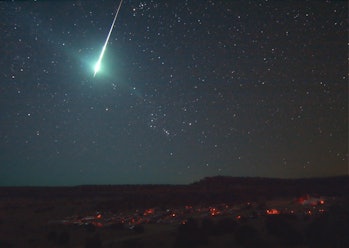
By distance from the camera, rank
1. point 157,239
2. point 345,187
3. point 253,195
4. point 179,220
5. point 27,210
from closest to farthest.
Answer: point 157,239 < point 179,220 < point 27,210 < point 253,195 < point 345,187

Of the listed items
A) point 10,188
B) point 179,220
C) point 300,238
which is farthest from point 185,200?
point 10,188

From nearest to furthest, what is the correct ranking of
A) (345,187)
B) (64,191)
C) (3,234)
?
(3,234) → (345,187) → (64,191)

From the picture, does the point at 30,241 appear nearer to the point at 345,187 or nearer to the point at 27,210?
the point at 27,210

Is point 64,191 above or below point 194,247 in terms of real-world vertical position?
above

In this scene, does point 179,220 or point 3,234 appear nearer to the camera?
point 3,234

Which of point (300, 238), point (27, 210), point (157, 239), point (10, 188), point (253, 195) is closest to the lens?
point (300, 238)

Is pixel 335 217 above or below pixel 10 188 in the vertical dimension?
below

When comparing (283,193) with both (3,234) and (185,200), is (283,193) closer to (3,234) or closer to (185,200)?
(185,200)

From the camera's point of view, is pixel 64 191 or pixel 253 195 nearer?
pixel 253 195

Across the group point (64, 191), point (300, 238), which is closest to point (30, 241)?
point (300, 238)
